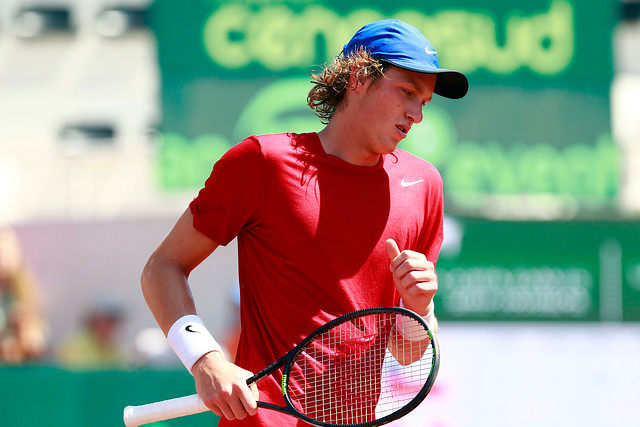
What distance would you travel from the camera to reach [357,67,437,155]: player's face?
227 cm

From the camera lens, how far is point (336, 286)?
2209 millimetres

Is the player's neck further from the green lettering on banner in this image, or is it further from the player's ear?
the green lettering on banner

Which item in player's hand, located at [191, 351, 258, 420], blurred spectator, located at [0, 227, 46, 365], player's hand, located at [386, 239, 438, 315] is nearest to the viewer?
player's hand, located at [191, 351, 258, 420]

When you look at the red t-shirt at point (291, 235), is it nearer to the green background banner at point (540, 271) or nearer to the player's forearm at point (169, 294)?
the player's forearm at point (169, 294)

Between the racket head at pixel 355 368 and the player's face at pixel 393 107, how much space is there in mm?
450

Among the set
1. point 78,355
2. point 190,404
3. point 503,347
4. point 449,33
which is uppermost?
point 449,33

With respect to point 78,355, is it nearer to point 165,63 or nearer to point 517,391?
point 165,63

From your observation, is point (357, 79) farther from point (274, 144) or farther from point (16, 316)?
point (16, 316)

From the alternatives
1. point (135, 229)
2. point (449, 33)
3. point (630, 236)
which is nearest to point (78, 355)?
point (135, 229)

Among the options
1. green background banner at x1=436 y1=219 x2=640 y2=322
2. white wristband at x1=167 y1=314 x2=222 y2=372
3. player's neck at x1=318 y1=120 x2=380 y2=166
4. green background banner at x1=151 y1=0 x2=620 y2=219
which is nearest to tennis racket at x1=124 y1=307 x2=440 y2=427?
white wristband at x1=167 y1=314 x2=222 y2=372

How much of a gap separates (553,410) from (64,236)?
5.98m

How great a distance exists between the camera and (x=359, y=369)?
7.28ft

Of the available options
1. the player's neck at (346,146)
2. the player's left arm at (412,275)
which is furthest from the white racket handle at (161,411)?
the player's neck at (346,146)

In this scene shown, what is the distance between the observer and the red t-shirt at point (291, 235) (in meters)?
2.20
